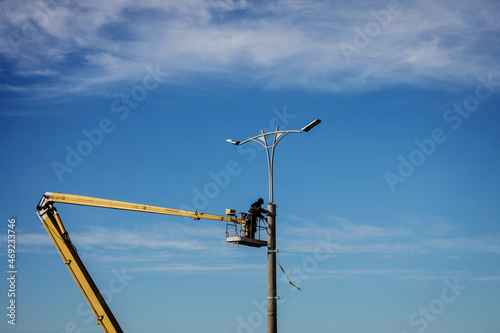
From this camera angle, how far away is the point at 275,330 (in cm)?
2291

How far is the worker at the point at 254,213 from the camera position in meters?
25.9

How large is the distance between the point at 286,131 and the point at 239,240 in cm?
607

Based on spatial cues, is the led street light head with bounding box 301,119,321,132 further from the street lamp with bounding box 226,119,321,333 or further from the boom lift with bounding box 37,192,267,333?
the boom lift with bounding box 37,192,267,333

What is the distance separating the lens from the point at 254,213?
2614 centimetres

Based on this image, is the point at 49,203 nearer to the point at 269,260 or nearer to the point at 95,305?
the point at 95,305

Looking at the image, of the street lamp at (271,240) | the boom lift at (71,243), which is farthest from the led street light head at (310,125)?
the boom lift at (71,243)

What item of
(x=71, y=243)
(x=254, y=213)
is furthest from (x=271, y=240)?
(x=71, y=243)

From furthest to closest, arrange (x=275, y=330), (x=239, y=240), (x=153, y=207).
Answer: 1. (x=153, y=207)
2. (x=239, y=240)
3. (x=275, y=330)

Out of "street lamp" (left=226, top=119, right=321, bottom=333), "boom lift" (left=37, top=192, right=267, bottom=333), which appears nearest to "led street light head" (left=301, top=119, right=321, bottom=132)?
"street lamp" (left=226, top=119, right=321, bottom=333)

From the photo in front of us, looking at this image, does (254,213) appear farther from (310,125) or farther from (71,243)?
(71,243)

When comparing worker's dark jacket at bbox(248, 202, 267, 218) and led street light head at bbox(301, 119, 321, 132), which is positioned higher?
led street light head at bbox(301, 119, 321, 132)

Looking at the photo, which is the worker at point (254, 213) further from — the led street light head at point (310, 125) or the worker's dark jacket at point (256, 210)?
the led street light head at point (310, 125)

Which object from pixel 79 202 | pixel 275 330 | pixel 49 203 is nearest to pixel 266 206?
pixel 275 330

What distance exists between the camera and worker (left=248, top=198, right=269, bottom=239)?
25.9m
